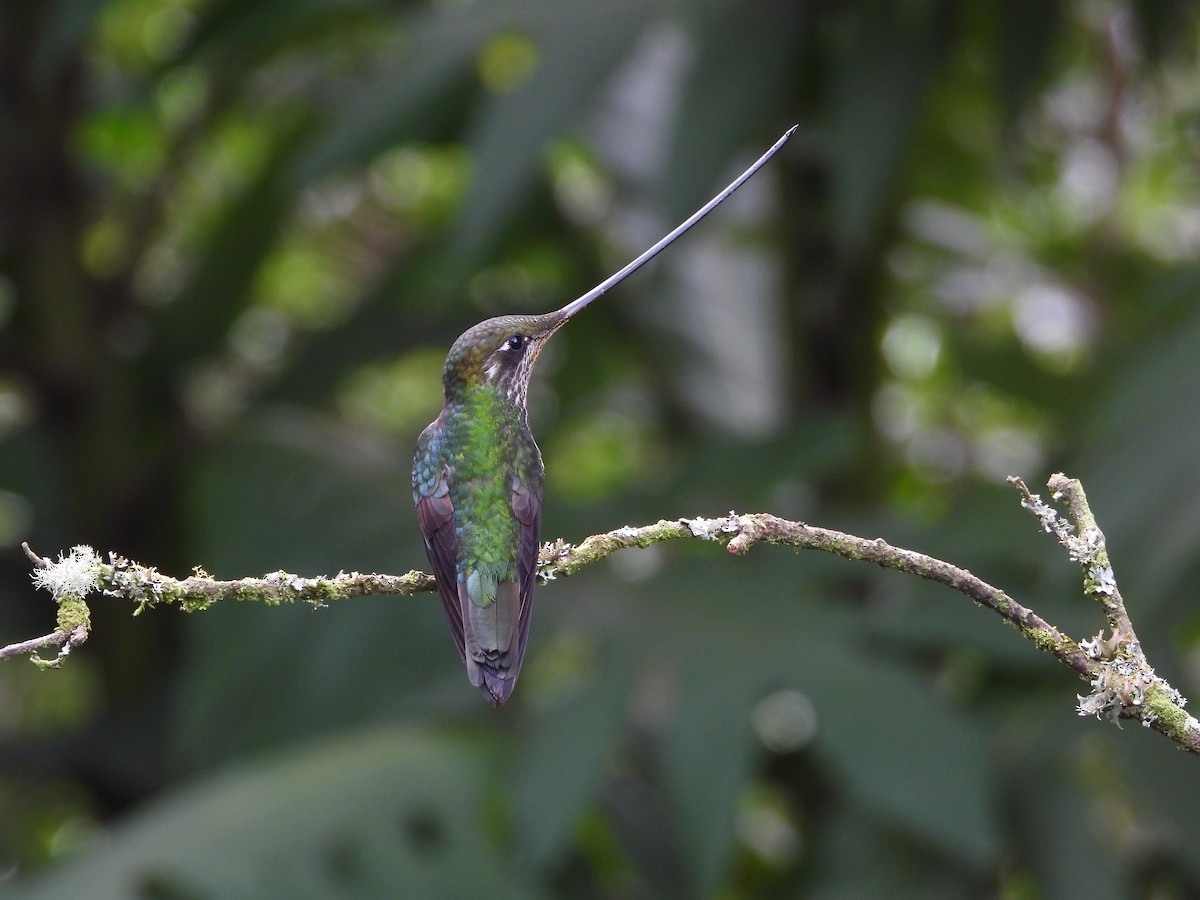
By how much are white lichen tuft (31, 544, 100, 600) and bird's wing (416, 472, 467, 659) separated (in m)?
0.34

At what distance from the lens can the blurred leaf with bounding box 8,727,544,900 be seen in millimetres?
3100

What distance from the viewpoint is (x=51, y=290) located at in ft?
17.1

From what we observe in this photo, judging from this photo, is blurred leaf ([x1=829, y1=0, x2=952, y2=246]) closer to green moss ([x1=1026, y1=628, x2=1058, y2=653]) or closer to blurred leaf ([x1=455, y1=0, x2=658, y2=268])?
blurred leaf ([x1=455, y1=0, x2=658, y2=268])

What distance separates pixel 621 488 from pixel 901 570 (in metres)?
4.17

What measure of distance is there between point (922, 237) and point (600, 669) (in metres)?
3.20

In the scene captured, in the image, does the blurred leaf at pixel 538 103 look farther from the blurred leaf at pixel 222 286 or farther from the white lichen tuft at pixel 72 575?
the white lichen tuft at pixel 72 575

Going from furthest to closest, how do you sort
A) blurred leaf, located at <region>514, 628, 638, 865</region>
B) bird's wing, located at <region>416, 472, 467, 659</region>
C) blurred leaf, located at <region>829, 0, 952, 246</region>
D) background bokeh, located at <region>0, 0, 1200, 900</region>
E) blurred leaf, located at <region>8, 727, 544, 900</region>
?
blurred leaf, located at <region>829, 0, 952, 246</region> → background bokeh, located at <region>0, 0, 1200, 900</region> → blurred leaf, located at <region>514, 628, 638, 865</region> → blurred leaf, located at <region>8, 727, 544, 900</region> → bird's wing, located at <region>416, 472, 467, 659</region>

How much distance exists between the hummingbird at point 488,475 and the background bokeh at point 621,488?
1.72 metres

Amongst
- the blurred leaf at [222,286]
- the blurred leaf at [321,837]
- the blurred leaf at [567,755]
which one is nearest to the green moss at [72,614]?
the blurred leaf at [321,837]

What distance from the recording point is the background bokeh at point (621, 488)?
134 inches

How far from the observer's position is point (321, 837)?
326 centimetres

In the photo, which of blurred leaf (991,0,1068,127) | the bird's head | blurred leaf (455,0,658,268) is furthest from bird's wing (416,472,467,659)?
blurred leaf (991,0,1068,127)

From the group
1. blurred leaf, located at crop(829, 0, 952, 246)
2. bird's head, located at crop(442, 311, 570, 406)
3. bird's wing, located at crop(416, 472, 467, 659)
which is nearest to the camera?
bird's wing, located at crop(416, 472, 467, 659)

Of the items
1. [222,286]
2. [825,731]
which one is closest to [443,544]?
[825,731]
